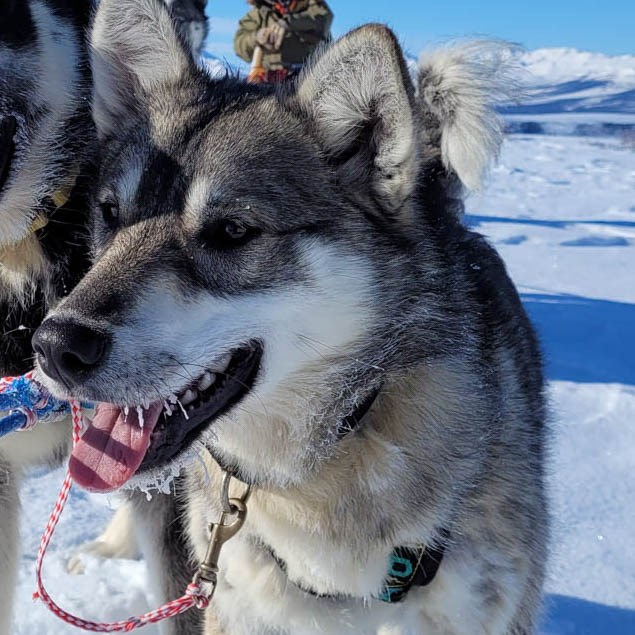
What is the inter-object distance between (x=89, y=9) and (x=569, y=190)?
27.1 feet

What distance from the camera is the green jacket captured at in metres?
4.86

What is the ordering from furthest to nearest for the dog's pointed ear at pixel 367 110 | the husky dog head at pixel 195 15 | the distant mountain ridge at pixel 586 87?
1. the distant mountain ridge at pixel 586 87
2. the husky dog head at pixel 195 15
3. the dog's pointed ear at pixel 367 110

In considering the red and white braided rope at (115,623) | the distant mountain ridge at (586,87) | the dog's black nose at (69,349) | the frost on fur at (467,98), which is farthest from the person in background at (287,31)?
the distant mountain ridge at (586,87)

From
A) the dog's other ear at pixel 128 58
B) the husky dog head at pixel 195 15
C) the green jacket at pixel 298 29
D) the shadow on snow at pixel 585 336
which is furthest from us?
the green jacket at pixel 298 29

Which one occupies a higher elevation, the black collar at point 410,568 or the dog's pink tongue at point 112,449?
the dog's pink tongue at point 112,449

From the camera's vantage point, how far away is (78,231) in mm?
1885

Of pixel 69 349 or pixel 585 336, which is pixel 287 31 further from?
pixel 69 349

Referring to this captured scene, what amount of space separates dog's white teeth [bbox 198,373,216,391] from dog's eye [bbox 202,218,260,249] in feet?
0.80

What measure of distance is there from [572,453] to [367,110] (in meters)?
1.93

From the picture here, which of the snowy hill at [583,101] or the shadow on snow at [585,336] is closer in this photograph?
the shadow on snow at [585,336]

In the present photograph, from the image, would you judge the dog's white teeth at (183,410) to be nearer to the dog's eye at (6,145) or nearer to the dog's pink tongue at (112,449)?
the dog's pink tongue at (112,449)

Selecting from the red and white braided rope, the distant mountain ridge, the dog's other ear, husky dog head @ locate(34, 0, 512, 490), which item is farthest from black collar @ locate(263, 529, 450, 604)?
the distant mountain ridge

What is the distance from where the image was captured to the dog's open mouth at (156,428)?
1364 mm

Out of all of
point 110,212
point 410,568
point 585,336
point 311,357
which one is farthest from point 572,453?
point 110,212
